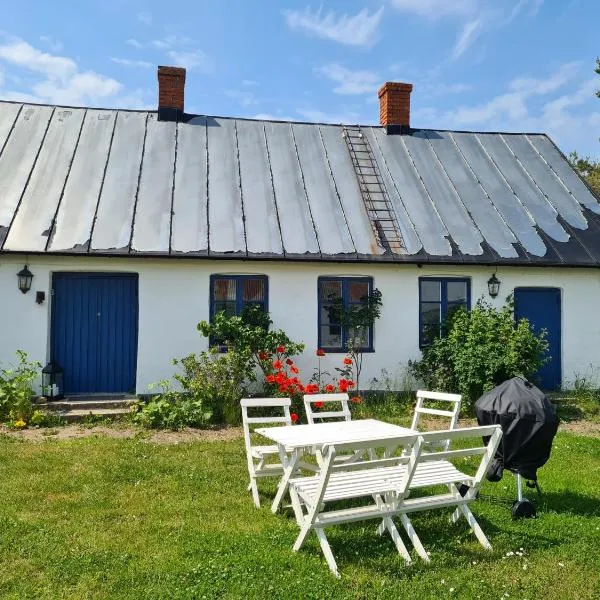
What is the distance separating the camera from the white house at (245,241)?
10.0 metres

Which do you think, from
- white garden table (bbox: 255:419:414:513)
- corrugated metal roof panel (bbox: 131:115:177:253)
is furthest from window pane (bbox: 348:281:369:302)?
white garden table (bbox: 255:419:414:513)

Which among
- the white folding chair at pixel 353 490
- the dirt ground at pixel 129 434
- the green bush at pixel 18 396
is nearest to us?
the white folding chair at pixel 353 490

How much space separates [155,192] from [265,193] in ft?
→ 6.86

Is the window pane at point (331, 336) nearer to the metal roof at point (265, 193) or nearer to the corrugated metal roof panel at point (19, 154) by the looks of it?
the metal roof at point (265, 193)

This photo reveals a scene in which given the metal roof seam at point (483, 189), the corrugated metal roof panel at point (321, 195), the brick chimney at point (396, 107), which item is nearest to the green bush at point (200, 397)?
the corrugated metal roof panel at point (321, 195)

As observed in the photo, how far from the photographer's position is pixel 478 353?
9703mm

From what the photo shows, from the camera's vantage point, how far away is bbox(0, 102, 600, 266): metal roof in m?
10.2

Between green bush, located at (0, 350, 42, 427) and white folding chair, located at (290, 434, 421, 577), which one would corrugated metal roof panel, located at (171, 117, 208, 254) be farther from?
white folding chair, located at (290, 434, 421, 577)

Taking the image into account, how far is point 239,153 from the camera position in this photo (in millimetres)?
12547

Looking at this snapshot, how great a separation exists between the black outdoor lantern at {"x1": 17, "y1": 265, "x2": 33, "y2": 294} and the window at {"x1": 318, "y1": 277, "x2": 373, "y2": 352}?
16.1 ft

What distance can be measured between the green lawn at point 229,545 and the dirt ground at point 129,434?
1602 mm

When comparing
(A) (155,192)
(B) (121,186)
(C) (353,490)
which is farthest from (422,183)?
(C) (353,490)

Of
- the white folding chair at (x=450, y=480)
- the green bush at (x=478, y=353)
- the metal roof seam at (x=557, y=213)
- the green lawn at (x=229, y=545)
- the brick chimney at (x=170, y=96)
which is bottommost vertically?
the green lawn at (x=229, y=545)

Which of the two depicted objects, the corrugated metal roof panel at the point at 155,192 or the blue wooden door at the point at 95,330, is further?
the blue wooden door at the point at 95,330
